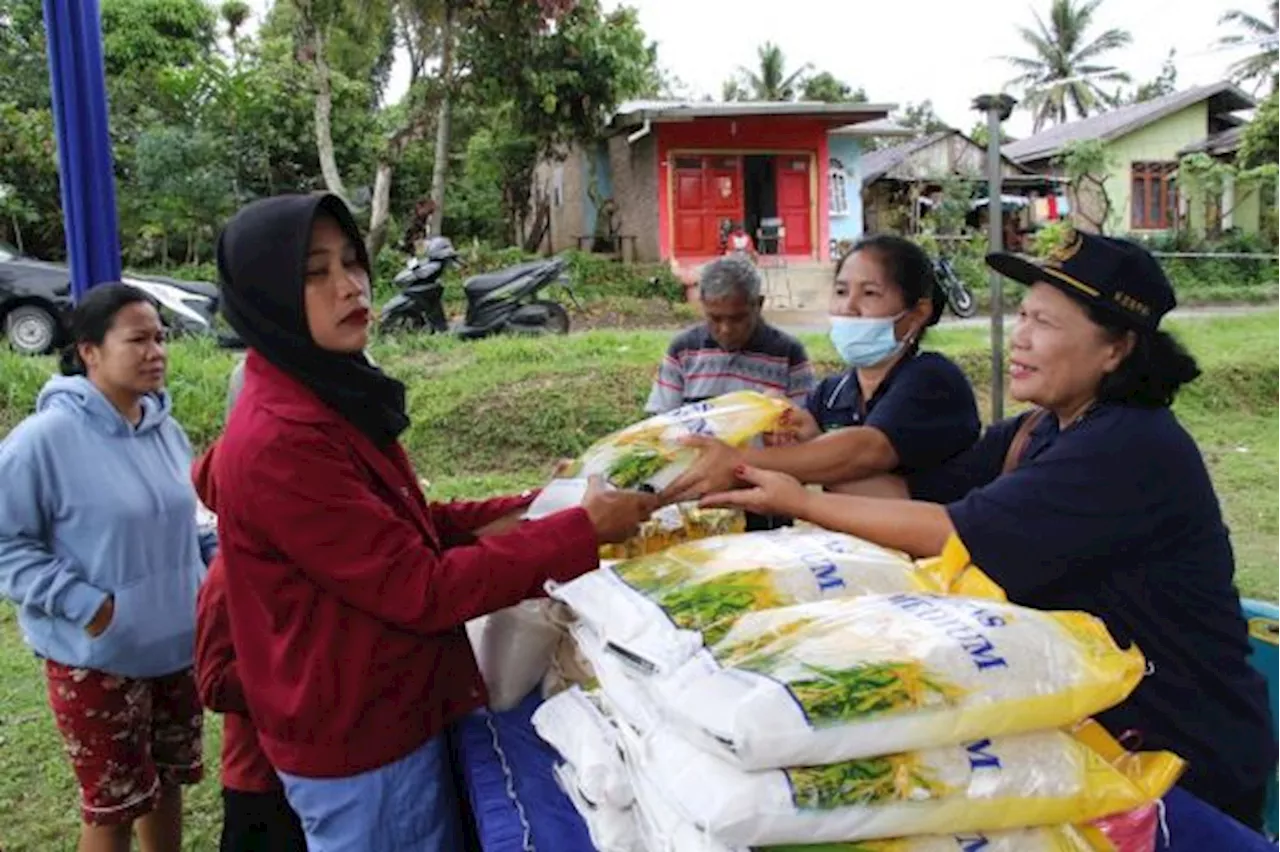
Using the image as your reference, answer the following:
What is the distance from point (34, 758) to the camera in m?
3.80

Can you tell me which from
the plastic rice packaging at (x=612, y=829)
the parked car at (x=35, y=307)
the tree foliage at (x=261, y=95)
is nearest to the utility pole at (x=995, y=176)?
the plastic rice packaging at (x=612, y=829)

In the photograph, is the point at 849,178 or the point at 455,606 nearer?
the point at 455,606

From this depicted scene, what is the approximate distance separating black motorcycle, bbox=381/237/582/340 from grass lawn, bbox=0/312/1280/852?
2.29 feet

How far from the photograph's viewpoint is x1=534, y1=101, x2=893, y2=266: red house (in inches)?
744

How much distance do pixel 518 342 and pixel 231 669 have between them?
8.35 meters

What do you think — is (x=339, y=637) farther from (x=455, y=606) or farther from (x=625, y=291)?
(x=625, y=291)

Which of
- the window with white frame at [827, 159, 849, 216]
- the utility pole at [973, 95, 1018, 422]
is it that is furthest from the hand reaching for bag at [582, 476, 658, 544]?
the window with white frame at [827, 159, 849, 216]

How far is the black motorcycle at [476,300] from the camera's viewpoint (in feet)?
36.8

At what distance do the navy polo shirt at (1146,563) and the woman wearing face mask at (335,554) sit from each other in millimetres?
609

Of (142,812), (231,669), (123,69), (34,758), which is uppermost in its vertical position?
(123,69)

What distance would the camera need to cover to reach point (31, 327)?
10.6 metres

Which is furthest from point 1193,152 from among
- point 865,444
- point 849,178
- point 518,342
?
point 865,444

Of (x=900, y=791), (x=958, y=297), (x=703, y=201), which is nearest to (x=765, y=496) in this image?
(x=900, y=791)

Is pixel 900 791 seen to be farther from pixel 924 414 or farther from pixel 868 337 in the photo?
pixel 868 337
